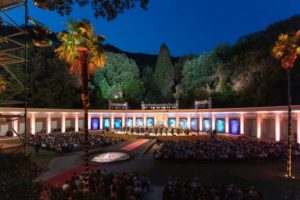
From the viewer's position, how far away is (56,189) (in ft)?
25.6

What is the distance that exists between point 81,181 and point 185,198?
6304 mm

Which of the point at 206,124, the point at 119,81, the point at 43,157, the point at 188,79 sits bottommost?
the point at 43,157

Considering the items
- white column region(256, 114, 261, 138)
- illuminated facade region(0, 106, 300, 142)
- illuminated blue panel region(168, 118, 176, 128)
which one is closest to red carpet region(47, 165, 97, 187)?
illuminated facade region(0, 106, 300, 142)

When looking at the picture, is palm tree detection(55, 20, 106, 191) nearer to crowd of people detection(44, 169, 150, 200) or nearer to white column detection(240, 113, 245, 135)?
crowd of people detection(44, 169, 150, 200)

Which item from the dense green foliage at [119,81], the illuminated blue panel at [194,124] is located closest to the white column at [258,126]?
the illuminated blue panel at [194,124]

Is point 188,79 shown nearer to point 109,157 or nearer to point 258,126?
point 258,126

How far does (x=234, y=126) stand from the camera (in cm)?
4956

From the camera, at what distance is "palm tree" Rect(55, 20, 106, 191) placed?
756 inches

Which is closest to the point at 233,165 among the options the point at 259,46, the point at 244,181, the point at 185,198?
Answer: the point at 244,181

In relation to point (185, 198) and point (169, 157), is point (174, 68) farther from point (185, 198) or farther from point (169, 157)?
point (185, 198)

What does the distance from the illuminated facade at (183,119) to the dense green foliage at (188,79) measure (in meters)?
2.57

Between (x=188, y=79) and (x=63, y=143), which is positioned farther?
(x=188, y=79)

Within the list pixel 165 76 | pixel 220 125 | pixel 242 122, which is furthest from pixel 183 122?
pixel 165 76

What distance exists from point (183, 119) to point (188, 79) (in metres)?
9.94
